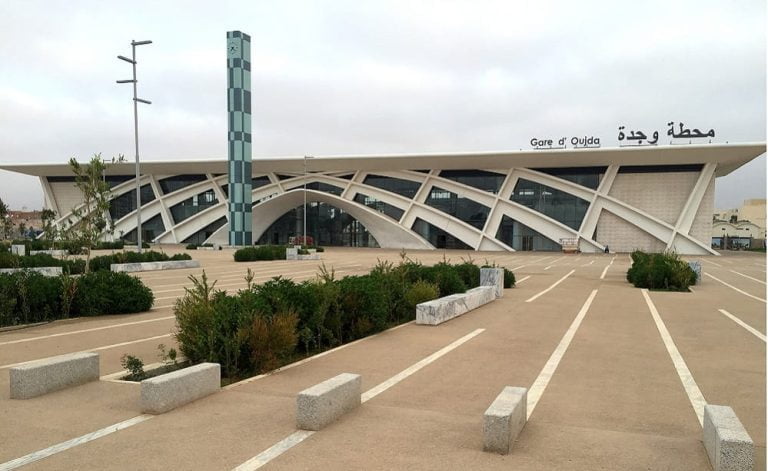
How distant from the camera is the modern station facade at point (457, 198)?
51031mm

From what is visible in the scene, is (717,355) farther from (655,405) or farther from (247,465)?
(247,465)

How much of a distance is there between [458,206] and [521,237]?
24.1 feet

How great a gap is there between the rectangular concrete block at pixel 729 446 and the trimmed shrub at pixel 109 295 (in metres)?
11.1

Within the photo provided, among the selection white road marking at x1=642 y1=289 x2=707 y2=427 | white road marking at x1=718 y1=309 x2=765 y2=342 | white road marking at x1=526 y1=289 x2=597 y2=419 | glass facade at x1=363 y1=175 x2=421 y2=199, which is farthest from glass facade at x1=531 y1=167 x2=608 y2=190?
white road marking at x1=526 y1=289 x2=597 y2=419

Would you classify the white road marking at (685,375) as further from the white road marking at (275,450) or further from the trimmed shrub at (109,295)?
the trimmed shrub at (109,295)

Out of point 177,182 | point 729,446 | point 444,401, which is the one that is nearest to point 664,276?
point 444,401

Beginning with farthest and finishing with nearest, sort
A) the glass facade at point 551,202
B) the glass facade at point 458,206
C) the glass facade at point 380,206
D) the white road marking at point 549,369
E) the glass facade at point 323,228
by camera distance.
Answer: the glass facade at point 323,228 < the glass facade at point 380,206 < the glass facade at point 458,206 < the glass facade at point 551,202 < the white road marking at point 549,369

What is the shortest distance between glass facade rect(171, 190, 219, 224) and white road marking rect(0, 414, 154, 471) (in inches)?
2506

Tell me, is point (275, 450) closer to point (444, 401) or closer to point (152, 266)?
point (444, 401)

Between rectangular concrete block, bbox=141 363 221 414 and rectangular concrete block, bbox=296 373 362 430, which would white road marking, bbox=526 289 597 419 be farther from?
rectangular concrete block, bbox=141 363 221 414

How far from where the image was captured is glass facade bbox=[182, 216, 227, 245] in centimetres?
6625

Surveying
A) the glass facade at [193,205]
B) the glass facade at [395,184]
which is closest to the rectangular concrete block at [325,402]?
the glass facade at [395,184]

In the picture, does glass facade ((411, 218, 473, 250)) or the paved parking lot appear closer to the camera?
the paved parking lot

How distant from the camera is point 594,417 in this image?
5355mm
